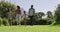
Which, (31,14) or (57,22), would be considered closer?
(31,14)

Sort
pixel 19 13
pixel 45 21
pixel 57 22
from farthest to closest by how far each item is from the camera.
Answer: pixel 45 21 < pixel 57 22 < pixel 19 13

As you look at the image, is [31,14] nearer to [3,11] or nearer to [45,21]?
[45,21]

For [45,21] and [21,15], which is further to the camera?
[45,21]

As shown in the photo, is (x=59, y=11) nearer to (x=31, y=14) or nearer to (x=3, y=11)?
→ (x=31, y=14)

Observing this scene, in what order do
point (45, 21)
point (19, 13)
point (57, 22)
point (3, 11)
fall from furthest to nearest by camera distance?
point (3, 11)
point (45, 21)
point (57, 22)
point (19, 13)

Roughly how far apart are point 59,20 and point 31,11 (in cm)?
1477

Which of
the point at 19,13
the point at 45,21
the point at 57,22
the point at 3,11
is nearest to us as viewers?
the point at 19,13

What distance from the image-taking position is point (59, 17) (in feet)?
98.3

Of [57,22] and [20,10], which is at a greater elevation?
[20,10]

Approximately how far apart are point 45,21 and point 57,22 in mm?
24427

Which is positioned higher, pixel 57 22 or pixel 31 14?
pixel 31 14

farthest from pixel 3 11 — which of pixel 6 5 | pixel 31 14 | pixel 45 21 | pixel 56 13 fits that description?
pixel 31 14

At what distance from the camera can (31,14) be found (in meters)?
16.0

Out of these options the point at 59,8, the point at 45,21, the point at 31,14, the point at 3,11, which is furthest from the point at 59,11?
the point at 3,11
